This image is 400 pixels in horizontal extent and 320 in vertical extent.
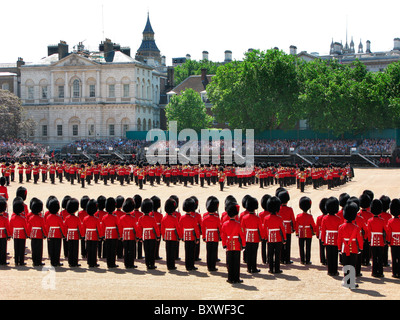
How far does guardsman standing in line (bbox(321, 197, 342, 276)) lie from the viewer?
12.2 metres

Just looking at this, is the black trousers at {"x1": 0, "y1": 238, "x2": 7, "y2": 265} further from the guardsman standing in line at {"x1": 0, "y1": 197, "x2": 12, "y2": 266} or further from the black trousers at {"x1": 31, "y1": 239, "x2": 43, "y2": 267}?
the black trousers at {"x1": 31, "y1": 239, "x2": 43, "y2": 267}

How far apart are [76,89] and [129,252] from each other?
56.3 m

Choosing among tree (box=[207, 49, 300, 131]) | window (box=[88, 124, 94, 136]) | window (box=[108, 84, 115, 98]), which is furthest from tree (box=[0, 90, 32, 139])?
tree (box=[207, 49, 300, 131])

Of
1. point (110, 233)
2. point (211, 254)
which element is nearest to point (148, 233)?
point (110, 233)

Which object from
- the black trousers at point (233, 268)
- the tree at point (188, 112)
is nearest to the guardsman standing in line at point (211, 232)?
the black trousers at point (233, 268)

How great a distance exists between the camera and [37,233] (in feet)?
43.7

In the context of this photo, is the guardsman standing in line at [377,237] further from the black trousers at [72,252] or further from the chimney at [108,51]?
the chimney at [108,51]

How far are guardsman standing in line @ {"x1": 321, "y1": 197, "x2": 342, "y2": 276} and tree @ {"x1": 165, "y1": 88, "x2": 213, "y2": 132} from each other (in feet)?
160

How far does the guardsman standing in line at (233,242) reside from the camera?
38.3ft

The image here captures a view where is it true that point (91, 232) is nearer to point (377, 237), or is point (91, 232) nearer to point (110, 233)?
point (110, 233)

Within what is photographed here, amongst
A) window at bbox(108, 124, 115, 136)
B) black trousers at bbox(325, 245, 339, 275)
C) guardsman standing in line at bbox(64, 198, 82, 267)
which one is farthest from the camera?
window at bbox(108, 124, 115, 136)

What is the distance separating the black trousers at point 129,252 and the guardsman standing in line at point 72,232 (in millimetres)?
1144
